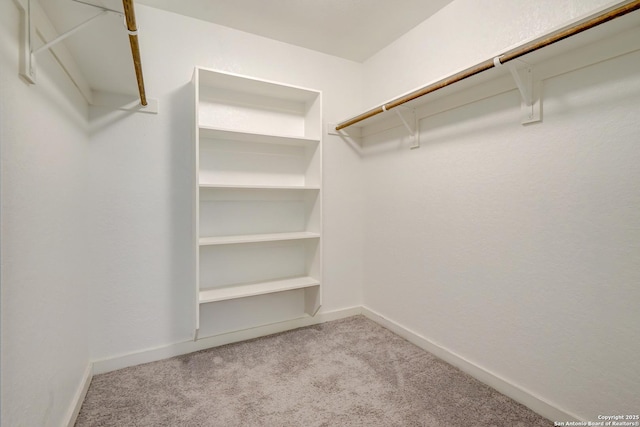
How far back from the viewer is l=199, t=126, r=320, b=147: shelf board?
1.90 metres

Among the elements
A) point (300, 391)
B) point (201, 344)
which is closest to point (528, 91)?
point (300, 391)

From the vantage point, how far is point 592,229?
50.3 inches

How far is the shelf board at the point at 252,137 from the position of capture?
1902 mm

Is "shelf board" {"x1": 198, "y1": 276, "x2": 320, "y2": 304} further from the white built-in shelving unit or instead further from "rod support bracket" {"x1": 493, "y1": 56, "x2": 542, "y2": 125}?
"rod support bracket" {"x1": 493, "y1": 56, "x2": 542, "y2": 125}

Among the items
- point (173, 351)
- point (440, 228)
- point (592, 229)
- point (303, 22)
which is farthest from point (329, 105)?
point (173, 351)

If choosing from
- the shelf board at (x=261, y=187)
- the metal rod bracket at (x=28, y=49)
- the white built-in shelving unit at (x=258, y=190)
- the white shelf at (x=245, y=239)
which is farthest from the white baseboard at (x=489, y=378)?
the metal rod bracket at (x=28, y=49)

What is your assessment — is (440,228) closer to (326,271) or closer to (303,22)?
(326,271)

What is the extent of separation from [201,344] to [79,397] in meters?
0.71

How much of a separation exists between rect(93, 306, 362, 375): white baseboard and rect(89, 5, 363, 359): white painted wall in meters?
0.04

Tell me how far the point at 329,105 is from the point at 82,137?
1.79 m

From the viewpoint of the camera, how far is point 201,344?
210 centimetres

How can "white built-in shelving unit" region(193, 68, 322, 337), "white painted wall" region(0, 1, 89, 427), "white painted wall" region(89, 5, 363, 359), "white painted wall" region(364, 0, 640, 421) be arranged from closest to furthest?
"white painted wall" region(0, 1, 89, 427)
"white painted wall" region(364, 0, 640, 421)
"white painted wall" region(89, 5, 363, 359)
"white built-in shelving unit" region(193, 68, 322, 337)

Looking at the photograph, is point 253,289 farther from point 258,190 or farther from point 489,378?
point 489,378

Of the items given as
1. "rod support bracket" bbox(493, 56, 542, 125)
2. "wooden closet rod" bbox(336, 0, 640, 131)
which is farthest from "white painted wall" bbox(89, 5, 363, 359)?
"rod support bracket" bbox(493, 56, 542, 125)
